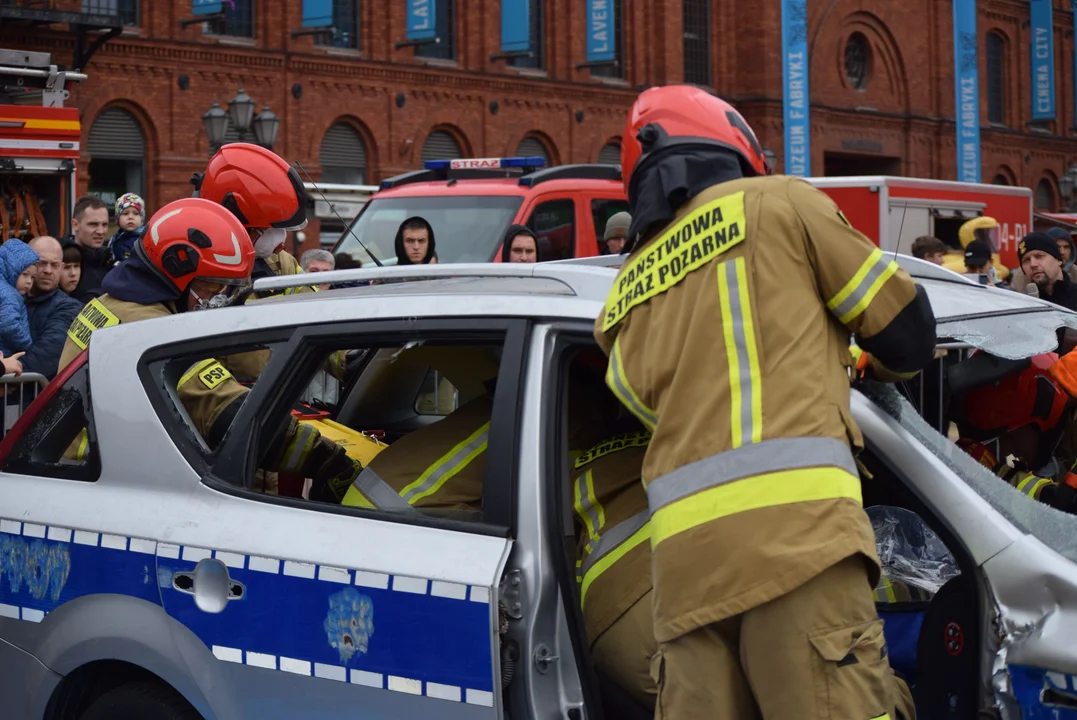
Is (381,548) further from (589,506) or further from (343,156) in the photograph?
(343,156)

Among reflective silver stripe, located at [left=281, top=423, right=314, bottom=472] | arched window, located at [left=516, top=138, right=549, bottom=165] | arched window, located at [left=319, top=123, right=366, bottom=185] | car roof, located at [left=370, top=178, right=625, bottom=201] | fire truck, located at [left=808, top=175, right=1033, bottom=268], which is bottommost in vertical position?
reflective silver stripe, located at [left=281, top=423, right=314, bottom=472]

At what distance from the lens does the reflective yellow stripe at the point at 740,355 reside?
2.56 meters

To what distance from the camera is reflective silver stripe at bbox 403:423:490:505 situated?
3475mm

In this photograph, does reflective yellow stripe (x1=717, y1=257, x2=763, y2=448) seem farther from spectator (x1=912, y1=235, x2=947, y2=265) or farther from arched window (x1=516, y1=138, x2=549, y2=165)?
arched window (x1=516, y1=138, x2=549, y2=165)

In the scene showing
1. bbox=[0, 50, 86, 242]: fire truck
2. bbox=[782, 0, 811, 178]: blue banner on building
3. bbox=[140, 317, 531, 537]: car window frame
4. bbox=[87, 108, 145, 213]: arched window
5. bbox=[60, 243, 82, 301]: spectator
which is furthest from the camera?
bbox=[782, 0, 811, 178]: blue banner on building

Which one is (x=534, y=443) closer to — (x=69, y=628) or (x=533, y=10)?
(x=69, y=628)

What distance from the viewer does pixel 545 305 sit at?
3.15 m

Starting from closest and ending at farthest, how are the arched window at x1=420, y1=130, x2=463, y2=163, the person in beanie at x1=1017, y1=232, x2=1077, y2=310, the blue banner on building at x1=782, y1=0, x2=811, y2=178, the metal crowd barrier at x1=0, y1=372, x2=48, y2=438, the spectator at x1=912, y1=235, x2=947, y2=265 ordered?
the metal crowd barrier at x1=0, y1=372, x2=48, y2=438 < the person in beanie at x1=1017, y1=232, x2=1077, y2=310 < the spectator at x1=912, y1=235, x2=947, y2=265 < the arched window at x1=420, y1=130, x2=463, y2=163 < the blue banner on building at x1=782, y1=0, x2=811, y2=178

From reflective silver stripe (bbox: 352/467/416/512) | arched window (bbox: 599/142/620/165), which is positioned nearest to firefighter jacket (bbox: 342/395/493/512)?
reflective silver stripe (bbox: 352/467/416/512)

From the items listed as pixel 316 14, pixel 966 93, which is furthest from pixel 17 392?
pixel 966 93

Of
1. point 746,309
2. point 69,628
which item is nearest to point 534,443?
point 746,309

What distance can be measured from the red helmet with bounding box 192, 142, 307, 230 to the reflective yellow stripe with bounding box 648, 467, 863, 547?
13.7ft

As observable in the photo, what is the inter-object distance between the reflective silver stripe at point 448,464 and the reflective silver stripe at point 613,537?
1.34ft

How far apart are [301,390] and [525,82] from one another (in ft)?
94.9
